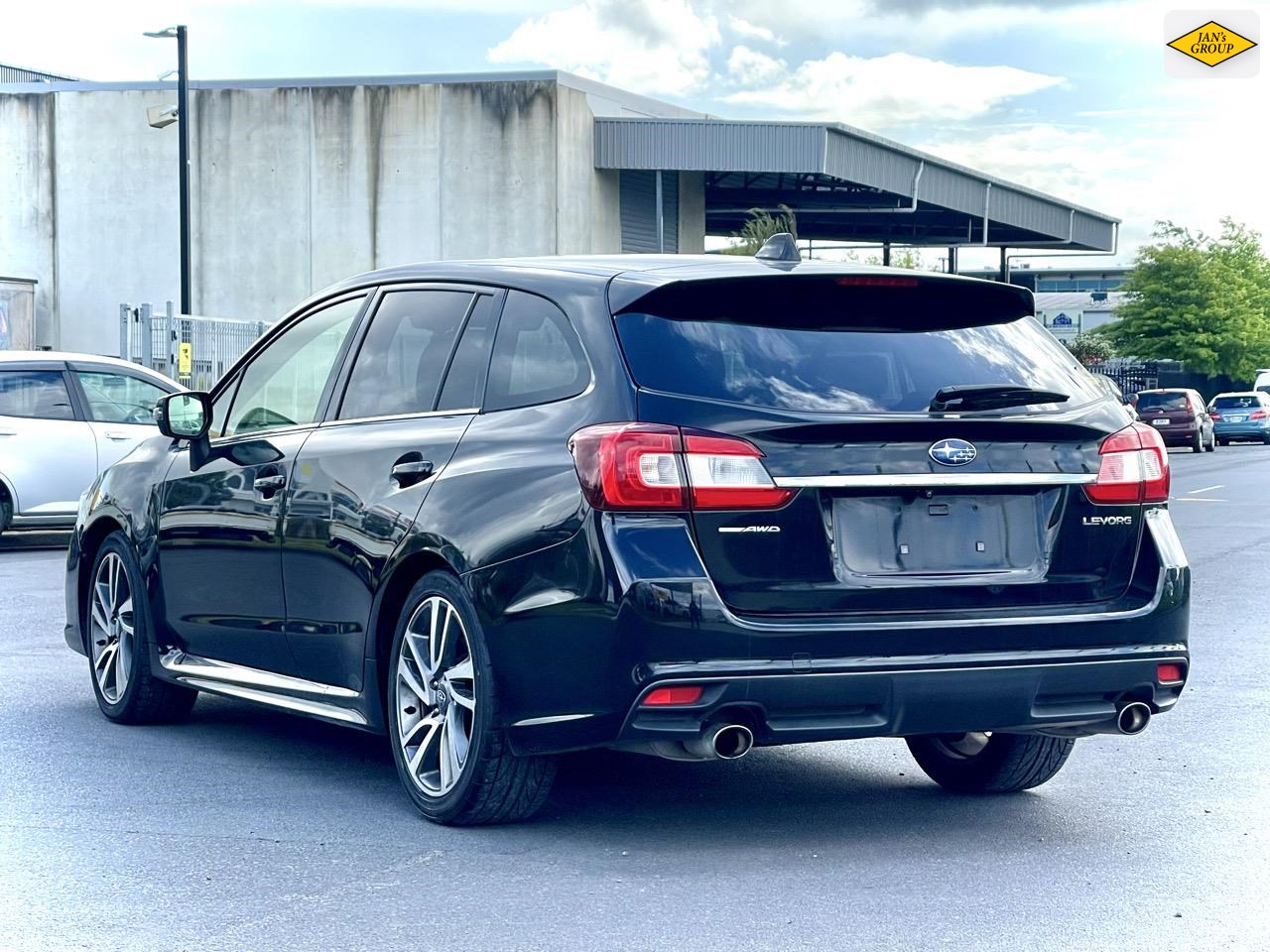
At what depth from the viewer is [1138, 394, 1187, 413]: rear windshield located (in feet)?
152

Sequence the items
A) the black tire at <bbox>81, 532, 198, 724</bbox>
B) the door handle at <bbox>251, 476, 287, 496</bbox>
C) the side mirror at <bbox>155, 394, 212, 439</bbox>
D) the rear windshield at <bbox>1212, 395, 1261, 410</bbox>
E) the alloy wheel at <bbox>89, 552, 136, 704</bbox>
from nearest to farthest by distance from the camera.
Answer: the door handle at <bbox>251, 476, 287, 496</bbox> → the side mirror at <bbox>155, 394, 212, 439</bbox> → the black tire at <bbox>81, 532, 198, 724</bbox> → the alloy wheel at <bbox>89, 552, 136, 704</bbox> → the rear windshield at <bbox>1212, 395, 1261, 410</bbox>

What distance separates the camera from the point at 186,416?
6.92m

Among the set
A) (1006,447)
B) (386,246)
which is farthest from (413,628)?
(386,246)

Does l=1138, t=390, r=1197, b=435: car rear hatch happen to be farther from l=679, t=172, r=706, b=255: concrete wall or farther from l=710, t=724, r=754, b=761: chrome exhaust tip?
l=710, t=724, r=754, b=761: chrome exhaust tip

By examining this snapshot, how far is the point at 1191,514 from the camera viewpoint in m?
21.1

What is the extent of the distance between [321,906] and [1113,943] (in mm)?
1907

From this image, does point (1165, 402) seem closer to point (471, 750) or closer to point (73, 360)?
point (73, 360)

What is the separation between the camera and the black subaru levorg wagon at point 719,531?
4.92 meters

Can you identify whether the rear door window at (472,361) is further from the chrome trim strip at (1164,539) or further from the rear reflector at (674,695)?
the chrome trim strip at (1164,539)

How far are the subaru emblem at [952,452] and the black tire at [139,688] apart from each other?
10.8 feet

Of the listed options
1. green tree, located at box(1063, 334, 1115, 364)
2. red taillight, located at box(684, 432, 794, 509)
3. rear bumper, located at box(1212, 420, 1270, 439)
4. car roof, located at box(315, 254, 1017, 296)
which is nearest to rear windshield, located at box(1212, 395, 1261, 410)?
rear bumper, located at box(1212, 420, 1270, 439)

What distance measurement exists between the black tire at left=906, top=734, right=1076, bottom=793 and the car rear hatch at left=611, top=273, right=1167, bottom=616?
0.88 metres

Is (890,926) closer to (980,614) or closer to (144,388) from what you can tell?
(980,614)

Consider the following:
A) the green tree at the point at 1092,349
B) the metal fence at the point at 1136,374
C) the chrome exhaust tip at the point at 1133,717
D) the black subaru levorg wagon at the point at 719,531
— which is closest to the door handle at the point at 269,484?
the black subaru levorg wagon at the point at 719,531
